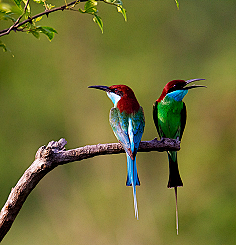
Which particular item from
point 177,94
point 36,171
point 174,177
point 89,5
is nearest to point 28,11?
point 89,5

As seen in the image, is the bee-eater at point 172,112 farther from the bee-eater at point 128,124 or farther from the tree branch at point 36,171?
the tree branch at point 36,171

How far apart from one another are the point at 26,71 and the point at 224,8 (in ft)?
10.2

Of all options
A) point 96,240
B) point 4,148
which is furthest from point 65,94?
point 96,240

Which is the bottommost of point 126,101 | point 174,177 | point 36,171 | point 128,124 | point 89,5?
point 174,177

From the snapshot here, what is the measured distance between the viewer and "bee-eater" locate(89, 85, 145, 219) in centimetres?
169

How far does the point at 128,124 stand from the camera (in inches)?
72.1

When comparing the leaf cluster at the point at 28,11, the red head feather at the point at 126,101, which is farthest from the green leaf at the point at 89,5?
the red head feather at the point at 126,101

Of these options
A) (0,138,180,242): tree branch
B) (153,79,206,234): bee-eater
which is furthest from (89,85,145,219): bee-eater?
(153,79,206,234): bee-eater

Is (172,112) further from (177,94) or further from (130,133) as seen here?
(130,133)

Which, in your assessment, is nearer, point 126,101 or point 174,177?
point 126,101

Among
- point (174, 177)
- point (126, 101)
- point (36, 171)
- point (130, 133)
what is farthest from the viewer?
point (174, 177)

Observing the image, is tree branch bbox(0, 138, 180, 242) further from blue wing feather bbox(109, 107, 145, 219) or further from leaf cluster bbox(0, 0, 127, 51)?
leaf cluster bbox(0, 0, 127, 51)

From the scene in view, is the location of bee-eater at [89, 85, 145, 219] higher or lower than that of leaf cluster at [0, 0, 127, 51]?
lower

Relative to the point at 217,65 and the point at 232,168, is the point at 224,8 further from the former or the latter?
→ the point at 232,168
